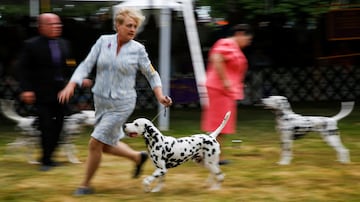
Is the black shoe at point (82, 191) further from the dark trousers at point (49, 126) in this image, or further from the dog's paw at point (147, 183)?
the dark trousers at point (49, 126)

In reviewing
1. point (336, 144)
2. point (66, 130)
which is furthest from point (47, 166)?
point (336, 144)

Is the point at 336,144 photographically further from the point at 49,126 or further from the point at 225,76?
the point at 49,126

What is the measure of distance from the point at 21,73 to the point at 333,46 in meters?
9.29

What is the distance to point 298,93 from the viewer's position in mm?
15312

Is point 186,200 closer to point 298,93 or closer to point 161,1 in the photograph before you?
point 161,1

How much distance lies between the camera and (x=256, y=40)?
15.1 metres

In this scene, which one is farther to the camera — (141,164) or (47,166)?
(47,166)

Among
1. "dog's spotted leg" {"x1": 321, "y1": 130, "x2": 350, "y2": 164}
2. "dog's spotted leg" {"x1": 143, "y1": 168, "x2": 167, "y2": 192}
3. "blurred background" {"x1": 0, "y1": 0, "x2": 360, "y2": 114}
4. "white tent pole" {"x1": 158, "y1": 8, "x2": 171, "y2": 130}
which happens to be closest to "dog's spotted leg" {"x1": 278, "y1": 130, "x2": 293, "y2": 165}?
"dog's spotted leg" {"x1": 321, "y1": 130, "x2": 350, "y2": 164}

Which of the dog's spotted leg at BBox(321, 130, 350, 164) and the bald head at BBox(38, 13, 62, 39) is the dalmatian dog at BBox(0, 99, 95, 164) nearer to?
the bald head at BBox(38, 13, 62, 39)

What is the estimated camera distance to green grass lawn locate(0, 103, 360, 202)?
18.9ft

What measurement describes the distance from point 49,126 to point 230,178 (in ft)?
6.49

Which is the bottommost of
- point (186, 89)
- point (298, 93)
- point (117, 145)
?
point (298, 93)

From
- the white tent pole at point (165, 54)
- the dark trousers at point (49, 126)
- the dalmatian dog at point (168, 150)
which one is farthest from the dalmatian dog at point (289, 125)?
the white tent pole at point (165, 54)

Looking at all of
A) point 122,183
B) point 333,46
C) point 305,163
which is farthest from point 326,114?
point 122,183
